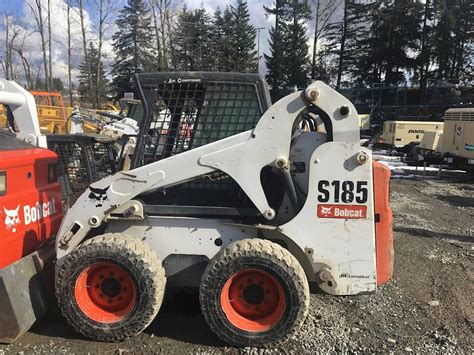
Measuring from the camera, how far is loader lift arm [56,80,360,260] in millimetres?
3531

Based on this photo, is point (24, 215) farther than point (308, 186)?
Yes

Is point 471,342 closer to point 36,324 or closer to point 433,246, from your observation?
point 433,246

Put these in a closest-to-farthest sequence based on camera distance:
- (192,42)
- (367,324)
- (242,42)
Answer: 1. (367,324)
2. (192,42)
3. (242,42)

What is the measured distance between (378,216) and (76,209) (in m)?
2.47

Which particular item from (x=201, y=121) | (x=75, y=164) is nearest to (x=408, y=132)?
(x=75, y=164)

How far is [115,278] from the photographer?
146 inches

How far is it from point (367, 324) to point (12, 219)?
126 inches

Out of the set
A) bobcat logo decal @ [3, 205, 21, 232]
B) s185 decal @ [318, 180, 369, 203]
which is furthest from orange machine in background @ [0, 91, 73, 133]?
s185 decal @ [318, 180, 369, 203]

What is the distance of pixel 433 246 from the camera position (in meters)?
6.72

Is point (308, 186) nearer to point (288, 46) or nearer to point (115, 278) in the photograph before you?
point (115, 278)

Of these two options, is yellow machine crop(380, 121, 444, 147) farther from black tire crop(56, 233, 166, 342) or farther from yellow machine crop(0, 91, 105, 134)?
black tire crop(56, 233, 166, 342)

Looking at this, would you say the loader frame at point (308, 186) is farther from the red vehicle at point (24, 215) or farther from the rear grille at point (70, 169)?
the rear grille at point (70, 169)

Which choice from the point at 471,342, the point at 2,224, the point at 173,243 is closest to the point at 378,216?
the point at 471,342

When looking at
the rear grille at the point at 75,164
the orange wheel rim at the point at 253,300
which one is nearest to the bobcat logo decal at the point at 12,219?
the rear grille at the point at 75,164
